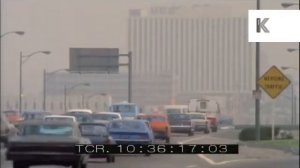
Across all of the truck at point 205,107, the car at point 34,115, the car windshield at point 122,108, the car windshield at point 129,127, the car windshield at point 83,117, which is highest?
the truck at point 205,107

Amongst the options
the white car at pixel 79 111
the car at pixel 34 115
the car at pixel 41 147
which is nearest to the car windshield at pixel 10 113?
the car at pixel 34 115

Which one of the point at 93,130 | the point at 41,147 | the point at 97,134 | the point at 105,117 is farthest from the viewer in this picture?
the point at 105,117

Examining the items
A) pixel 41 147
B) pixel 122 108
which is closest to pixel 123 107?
pixel 122 108

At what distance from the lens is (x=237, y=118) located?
757 inches

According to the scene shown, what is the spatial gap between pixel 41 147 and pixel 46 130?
694mm

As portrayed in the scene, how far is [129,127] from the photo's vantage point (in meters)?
17.8

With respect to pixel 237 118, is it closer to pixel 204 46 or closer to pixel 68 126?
pixel 204 46

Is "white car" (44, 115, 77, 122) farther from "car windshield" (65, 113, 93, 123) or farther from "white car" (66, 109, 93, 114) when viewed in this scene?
"white car" (66, 109, 93, 114)

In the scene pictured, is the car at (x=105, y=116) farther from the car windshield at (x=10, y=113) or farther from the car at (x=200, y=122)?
the car at (x=200, y=122)

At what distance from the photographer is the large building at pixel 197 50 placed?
16.7m

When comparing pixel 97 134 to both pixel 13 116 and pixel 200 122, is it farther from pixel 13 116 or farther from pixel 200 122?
pixel 200 122

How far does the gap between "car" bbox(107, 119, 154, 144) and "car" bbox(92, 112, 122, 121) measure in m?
0.31

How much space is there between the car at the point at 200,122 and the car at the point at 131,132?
0.90 metres

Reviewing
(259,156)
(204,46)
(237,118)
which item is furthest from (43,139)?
(259,156)
